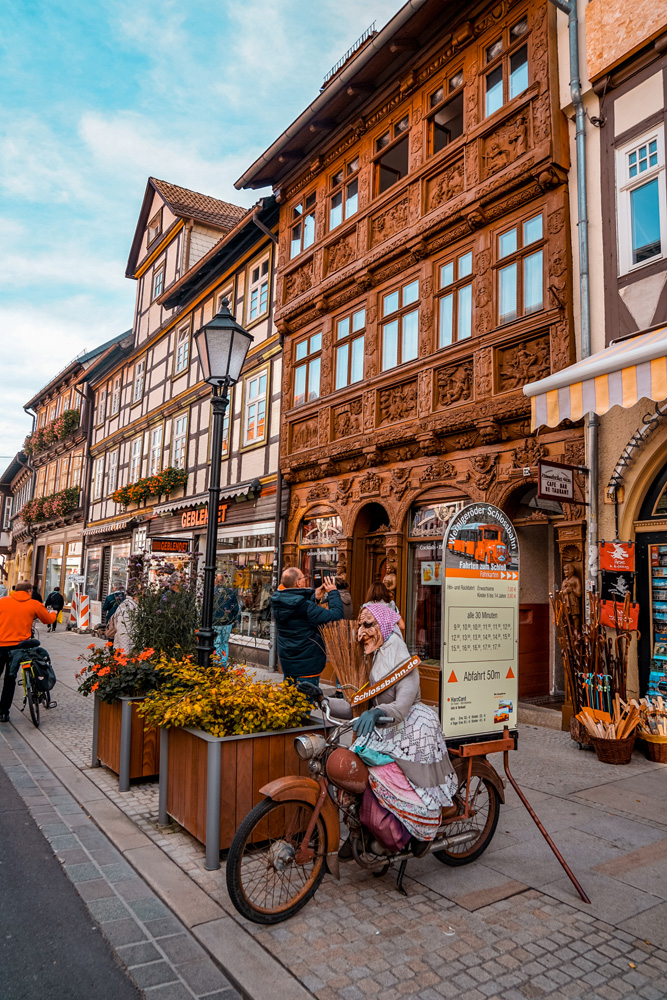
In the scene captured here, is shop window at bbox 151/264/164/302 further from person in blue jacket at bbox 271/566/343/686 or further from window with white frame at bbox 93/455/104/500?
person in blue jacket at bbox 271/566/343/686

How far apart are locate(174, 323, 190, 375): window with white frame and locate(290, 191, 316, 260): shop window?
7612 millimetres

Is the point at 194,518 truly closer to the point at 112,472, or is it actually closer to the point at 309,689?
the point at 112,472

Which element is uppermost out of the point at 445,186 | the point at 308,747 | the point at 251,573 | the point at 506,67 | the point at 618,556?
the point at 506,67

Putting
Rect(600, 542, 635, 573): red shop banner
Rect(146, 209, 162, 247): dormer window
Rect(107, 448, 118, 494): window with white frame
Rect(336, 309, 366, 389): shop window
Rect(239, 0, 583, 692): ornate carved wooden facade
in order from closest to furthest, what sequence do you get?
Rect(600, 542, 635, 573): red shop banner < Rect(239, 0, 583, 692): ornate carved wooden facade < Rect(336, 309, 366, 389): shop window < Rect(146, 209, 162, 247): dormer window < Rect(107, 448, 118, 494): window with white frame

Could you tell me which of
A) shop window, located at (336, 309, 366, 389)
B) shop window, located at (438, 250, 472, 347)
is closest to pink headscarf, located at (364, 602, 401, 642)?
shop window, located at (438, 250, 472, 347)

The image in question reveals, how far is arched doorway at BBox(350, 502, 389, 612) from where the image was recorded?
41.9ft

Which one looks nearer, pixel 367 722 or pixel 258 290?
pixel 367 722

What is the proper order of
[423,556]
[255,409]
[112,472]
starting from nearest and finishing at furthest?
[423,556] → [255,409] → [112,472]

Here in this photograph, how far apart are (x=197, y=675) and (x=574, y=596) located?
16.1ft

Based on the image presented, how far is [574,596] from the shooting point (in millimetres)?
8305

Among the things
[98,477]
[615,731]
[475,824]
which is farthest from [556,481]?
[98,477]

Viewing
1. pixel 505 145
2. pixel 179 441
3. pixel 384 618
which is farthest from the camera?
pixel 179 441

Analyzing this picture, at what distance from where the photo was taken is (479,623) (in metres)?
4.36

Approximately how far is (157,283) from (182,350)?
14.8ft
